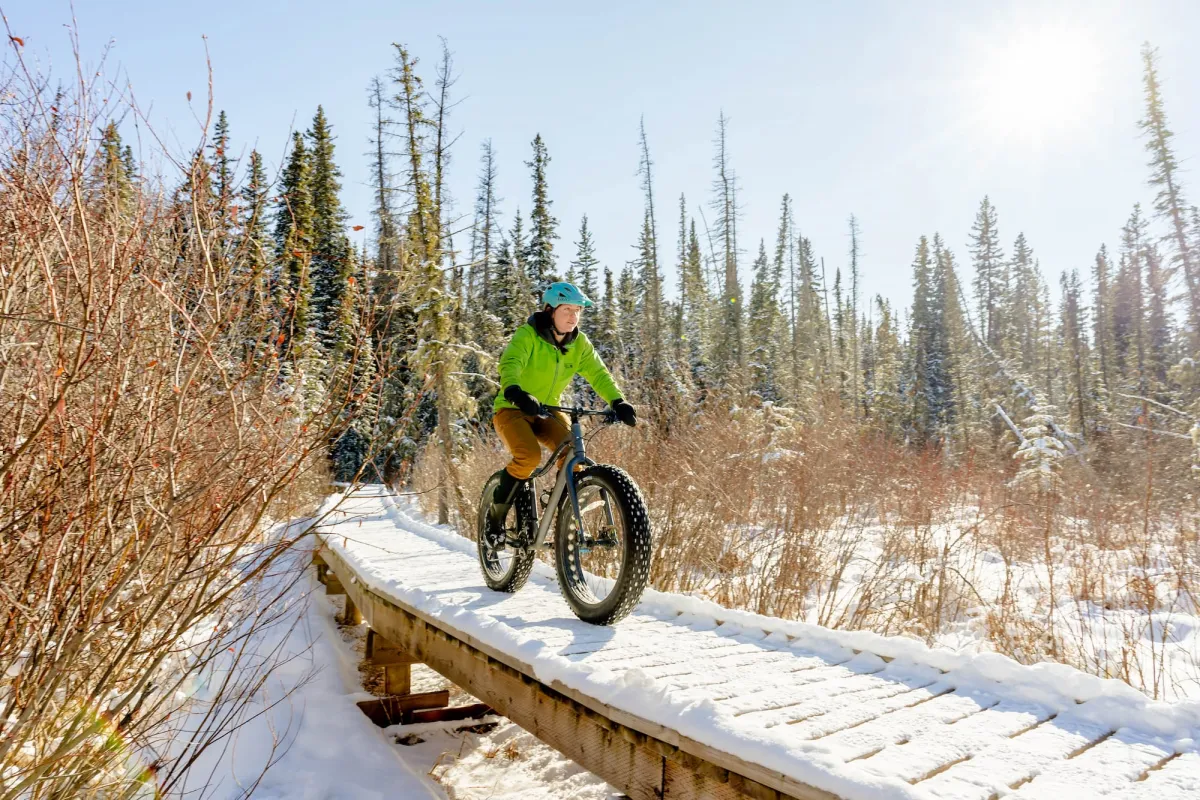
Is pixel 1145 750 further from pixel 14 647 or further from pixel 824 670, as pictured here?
pixel 14 647

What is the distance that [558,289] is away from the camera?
4.80 m

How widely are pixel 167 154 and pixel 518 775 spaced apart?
451 centimetres

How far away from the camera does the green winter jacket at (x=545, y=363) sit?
486cm

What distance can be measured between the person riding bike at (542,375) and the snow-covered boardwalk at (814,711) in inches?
42.1

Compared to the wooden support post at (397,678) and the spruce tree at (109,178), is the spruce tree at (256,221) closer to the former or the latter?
the spruce tree at (109,178)

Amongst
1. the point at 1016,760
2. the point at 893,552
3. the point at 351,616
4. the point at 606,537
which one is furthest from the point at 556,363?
the point at 351,616

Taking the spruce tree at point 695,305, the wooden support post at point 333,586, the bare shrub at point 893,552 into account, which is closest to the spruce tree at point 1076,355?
the spruce tree at point 695,305

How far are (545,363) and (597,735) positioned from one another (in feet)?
8.61

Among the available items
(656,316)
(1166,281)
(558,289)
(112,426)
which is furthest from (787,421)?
(1166,281)

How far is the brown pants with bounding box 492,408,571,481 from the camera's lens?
5066 millimetres

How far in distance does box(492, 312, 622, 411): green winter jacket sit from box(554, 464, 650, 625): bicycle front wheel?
794 mm

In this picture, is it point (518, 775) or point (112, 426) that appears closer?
point (112, 426)

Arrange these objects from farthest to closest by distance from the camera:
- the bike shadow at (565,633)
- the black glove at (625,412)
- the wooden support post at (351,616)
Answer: the wooden support post at (351,616) < the black glove at (625,412) < the bike shadow at (565,633)

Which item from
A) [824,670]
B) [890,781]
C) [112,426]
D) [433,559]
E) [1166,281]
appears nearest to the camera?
[890,781]
